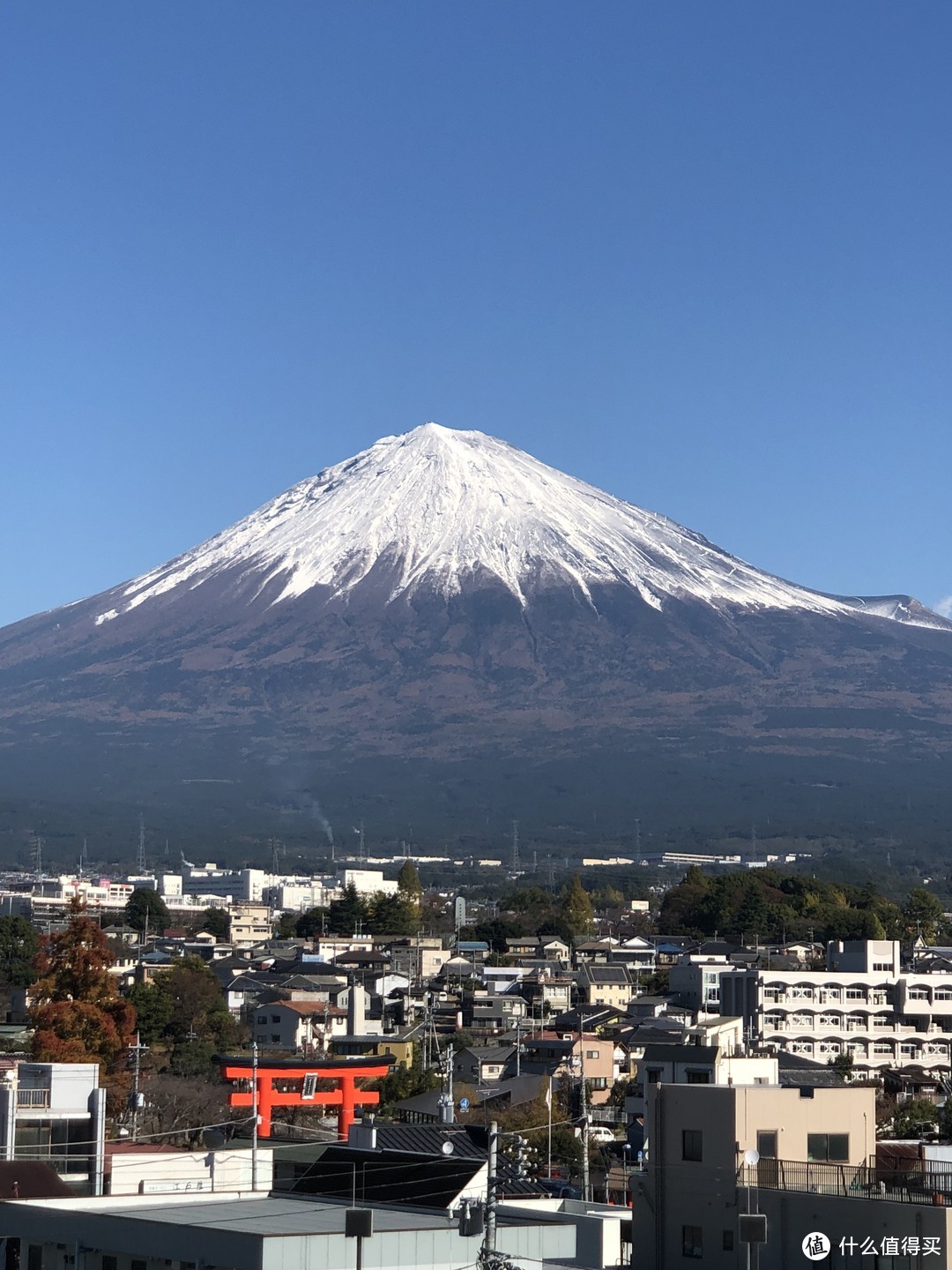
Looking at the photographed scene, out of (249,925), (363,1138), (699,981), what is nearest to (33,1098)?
(363,1138)

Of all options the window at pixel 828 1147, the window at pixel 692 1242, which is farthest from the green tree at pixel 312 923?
the window at pixel 692 1242

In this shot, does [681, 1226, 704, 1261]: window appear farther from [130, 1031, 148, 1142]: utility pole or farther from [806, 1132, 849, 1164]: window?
[130, 1031, 148, 1142]: utility pole

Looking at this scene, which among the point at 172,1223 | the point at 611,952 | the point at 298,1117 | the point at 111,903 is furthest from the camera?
the point at 111,903

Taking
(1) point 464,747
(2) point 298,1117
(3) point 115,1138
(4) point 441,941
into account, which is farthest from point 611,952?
(1) point 464,747

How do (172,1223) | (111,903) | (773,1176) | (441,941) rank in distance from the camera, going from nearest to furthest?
(172,1223) < (773,1176) < (441,941) < (111,903)

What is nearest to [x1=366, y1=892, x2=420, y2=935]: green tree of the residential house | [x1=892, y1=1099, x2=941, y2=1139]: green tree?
the residential house

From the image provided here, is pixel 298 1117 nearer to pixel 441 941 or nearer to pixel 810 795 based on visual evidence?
pixel 441 941
